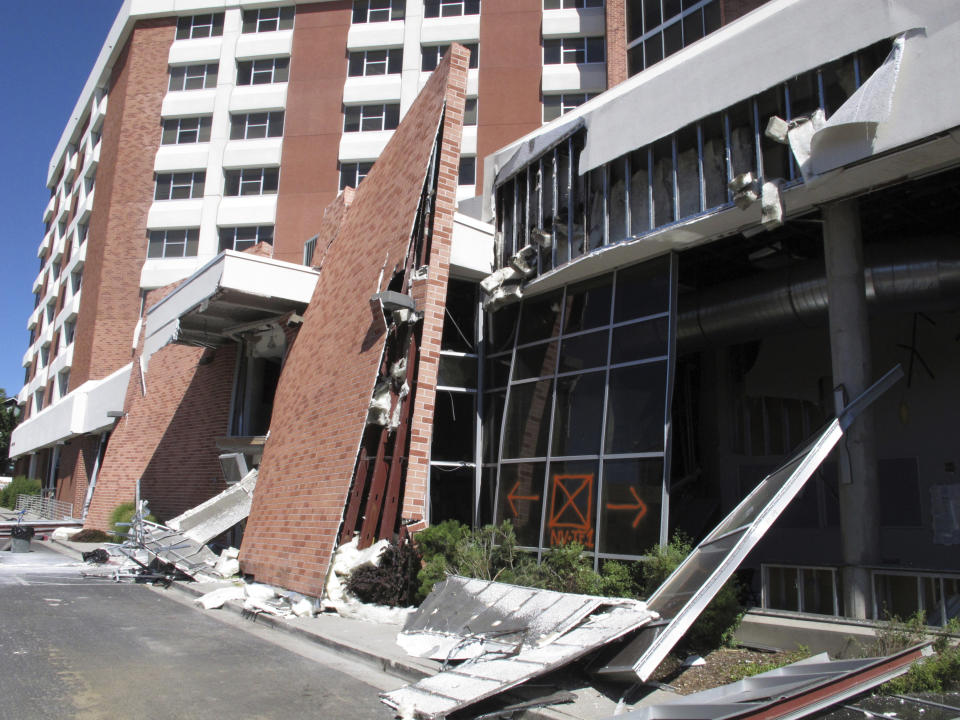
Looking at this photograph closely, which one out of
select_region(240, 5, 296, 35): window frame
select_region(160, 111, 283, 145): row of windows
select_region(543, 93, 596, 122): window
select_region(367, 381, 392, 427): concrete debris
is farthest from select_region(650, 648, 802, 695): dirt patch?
select_region(240, 5, 296, 35): window frame

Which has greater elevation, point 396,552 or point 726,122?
point 726,122

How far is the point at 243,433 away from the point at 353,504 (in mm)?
8741

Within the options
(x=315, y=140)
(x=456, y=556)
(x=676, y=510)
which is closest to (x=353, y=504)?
(x=456, y=556)

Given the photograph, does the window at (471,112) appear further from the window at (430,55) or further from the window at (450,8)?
the window at (450,8)

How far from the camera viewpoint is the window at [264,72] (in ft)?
123

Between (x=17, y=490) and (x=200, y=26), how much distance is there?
27.2 metres

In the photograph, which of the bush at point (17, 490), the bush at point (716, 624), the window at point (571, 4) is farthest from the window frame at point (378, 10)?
the bush at point (716, 624)

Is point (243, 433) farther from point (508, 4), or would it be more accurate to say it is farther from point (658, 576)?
point (508, 4)

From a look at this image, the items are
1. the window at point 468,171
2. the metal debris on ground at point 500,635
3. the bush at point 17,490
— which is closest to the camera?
the metal debris on ground at point 500,635

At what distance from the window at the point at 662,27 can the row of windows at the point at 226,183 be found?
1873cm

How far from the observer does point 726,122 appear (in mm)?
9742

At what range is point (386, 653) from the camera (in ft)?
24.4

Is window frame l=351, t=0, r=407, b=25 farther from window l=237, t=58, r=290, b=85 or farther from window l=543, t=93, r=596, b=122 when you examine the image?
window l=543, t=93, r=596, b=122

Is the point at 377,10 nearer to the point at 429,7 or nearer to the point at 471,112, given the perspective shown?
the point at 429,7
